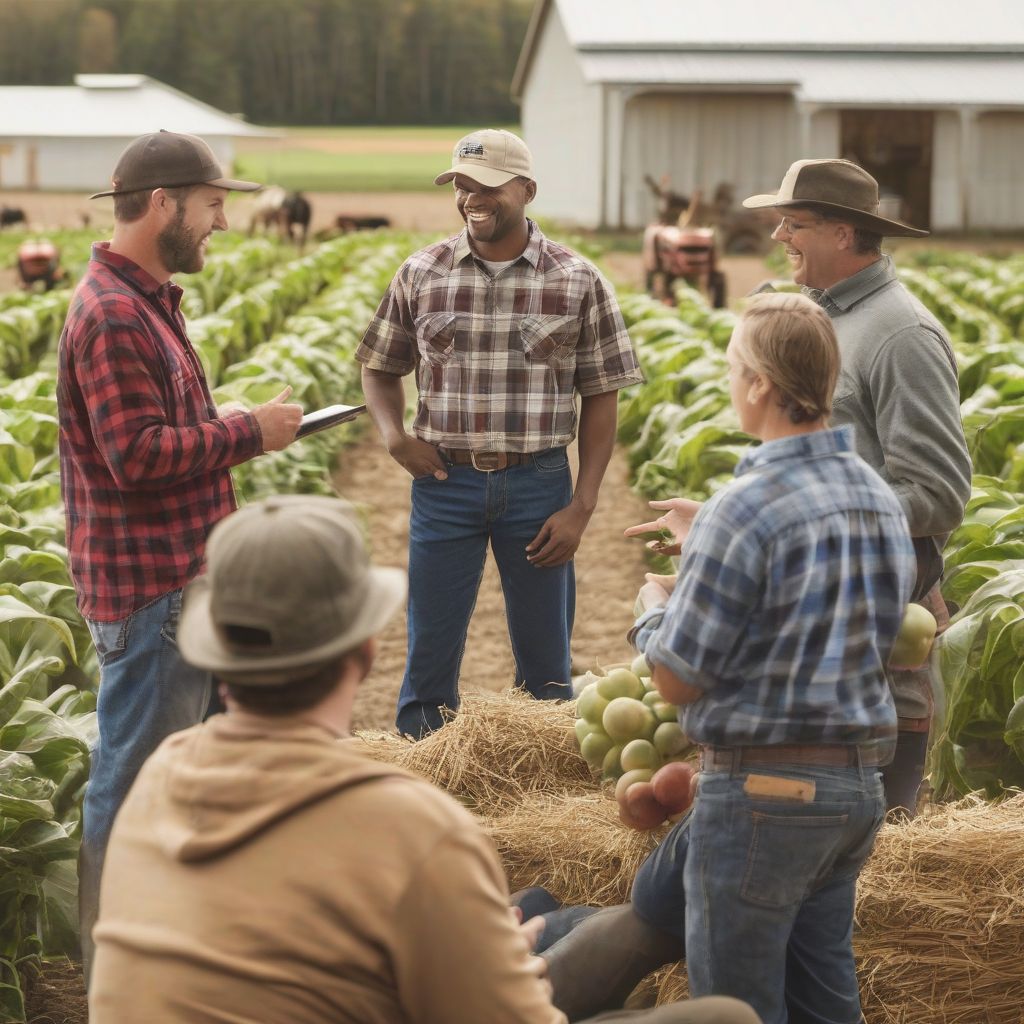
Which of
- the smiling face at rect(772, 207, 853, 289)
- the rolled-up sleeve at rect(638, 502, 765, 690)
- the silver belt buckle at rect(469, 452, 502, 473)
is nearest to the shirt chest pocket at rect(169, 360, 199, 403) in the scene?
the silver belt buckle at rect(469, 452, 502, 473)

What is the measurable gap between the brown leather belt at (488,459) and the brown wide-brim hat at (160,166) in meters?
1.28

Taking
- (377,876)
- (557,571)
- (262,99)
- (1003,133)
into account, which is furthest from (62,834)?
(262,99)

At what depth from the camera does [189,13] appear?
114875 millimetres

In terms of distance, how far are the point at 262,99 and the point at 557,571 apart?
371 ft

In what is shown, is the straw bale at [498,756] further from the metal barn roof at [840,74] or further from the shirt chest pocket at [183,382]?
the metal barn roof at [840,74]

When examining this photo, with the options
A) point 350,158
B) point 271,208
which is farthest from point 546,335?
point 350,158

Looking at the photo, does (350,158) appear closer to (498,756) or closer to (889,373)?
(498,756)

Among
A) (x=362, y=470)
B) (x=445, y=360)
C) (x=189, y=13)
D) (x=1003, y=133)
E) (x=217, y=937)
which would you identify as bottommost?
(x=362, y=470)

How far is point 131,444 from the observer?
11.8 feet

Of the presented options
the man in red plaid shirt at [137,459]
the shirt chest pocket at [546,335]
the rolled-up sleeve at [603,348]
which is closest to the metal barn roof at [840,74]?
the rolled-up sleeve at [603,348]

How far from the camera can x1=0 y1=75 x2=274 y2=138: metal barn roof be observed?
62031mm

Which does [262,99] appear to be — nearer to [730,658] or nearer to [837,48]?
[837,48]

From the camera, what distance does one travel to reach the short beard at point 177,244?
379 cm

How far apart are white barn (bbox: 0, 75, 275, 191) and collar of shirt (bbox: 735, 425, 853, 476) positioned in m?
58.0
